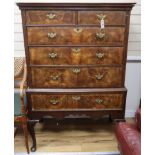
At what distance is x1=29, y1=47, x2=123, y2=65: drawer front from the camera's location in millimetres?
2254

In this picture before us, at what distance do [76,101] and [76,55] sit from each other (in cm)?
51

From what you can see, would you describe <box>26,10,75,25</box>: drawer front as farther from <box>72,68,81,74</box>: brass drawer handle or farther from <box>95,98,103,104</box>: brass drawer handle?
<box>95,98,103,104</box>: brass drawer handle

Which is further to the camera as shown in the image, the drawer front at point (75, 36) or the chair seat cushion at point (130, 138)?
the drawer front at point (75, 36)

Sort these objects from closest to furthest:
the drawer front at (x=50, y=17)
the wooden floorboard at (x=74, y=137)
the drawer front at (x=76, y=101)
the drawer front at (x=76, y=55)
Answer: the drawer front at (x=50, y=17)
the drawer front at (x=76, y=55)
the drawer front at (x=76, y=101)
the wooden floorboard at (x=74, y=137)

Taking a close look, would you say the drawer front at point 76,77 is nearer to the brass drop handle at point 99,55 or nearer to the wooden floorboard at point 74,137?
the brass drop handle at point 99,55

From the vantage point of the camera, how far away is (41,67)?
7.55 ft

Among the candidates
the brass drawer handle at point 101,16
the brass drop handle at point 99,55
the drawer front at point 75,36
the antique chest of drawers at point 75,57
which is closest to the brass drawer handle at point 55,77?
the antique chest of drawers at point 75,57

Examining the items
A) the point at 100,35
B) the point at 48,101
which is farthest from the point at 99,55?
the point at 48,101

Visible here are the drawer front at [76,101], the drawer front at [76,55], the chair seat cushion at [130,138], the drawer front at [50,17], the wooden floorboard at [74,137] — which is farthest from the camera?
the wooden floorboard at [74,137]

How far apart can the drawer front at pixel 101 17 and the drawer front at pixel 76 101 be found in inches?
29.8

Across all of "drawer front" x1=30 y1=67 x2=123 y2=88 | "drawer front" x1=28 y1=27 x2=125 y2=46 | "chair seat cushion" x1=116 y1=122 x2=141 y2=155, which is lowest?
"chair seat cushion" x1=116 y1=122 x2=141 y2=155

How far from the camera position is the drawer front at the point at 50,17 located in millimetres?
2145

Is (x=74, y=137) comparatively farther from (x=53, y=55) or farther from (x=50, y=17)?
(x=50, y=17)

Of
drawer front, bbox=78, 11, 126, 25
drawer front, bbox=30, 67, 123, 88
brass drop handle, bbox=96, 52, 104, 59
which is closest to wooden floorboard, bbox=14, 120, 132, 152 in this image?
drawer front, bbox=30, 67, 123, 88
